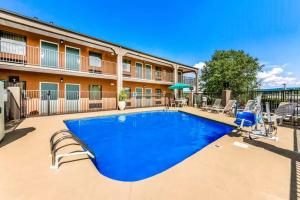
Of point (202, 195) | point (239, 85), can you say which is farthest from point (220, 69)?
point (202, 195)

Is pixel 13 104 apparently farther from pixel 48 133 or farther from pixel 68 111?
pixel 48 133

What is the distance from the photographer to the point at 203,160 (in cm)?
333

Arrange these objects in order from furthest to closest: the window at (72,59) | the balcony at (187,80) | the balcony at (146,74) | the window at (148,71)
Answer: the balcony at (187,80)
the window at (148,71)
the balcony at (146,74)
the window at (72,59)

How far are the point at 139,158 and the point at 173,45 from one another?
24451mm

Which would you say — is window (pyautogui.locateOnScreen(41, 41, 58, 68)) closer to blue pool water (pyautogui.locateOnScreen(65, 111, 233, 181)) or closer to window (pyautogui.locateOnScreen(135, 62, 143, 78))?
blue pool water (pyautogui.locateOnScreen(65, 111, 233, 181))

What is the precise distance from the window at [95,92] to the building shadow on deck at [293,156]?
12.9 metres

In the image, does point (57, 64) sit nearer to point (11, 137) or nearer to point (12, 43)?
point (12, 43)

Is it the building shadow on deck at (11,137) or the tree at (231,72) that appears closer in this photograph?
the building shadow on deck at (11,137)

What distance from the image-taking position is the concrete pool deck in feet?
7.08

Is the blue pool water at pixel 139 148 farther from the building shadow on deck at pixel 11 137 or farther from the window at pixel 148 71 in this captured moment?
the window at pixel 148 71

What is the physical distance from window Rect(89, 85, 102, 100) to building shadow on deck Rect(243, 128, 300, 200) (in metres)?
12.9

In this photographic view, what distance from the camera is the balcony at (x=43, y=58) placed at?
9609 millimetres

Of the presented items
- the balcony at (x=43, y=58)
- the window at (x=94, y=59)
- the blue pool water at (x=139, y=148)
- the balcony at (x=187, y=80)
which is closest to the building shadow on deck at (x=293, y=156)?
the blue pool water at (x=139, y=148)

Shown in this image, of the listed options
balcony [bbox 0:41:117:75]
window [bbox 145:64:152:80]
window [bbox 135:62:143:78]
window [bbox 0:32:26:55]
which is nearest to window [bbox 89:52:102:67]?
balcony [bbox 0:41:117:75]
